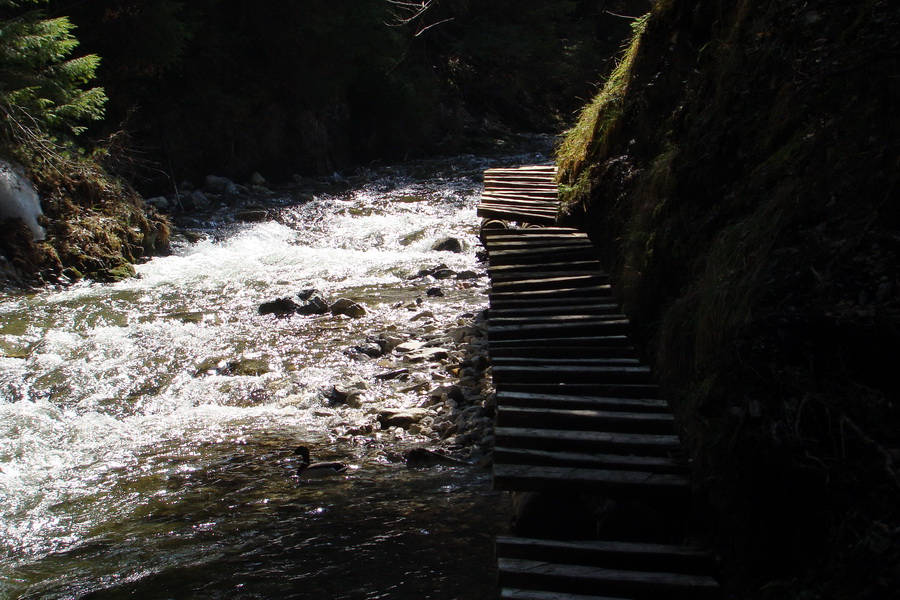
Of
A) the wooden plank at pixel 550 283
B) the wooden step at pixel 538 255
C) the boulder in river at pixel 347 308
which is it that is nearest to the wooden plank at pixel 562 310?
the wooden plank at pixel 550 283

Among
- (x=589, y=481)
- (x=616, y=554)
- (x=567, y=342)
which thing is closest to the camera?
(x=616, y=554)

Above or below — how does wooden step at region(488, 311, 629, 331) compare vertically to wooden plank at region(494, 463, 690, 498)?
below

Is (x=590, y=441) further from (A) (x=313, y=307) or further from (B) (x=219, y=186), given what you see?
(B) (x=219, y=186)

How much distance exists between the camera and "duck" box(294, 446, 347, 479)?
5.35m

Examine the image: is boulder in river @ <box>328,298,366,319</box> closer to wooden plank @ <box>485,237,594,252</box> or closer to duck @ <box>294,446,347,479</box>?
wooden plank @ <box>485,237,594,252</box>

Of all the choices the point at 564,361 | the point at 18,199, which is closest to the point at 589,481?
the point at 564,361

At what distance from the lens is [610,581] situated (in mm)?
2965

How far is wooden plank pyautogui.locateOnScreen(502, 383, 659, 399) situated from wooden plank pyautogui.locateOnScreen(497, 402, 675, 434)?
288 millimetres

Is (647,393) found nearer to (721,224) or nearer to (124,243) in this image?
(721,224)

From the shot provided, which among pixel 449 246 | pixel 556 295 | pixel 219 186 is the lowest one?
pixel 219 186

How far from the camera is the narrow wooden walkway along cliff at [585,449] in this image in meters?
3.02

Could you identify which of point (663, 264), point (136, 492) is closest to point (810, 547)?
point (663, 264)

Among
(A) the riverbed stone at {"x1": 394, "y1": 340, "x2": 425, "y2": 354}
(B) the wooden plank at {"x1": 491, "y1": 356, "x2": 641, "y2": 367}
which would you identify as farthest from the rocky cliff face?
(A) the riverbed stone at {"x1": 394, "y1": 340, "x2": 425, "y2": 354}

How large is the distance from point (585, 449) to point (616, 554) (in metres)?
0.68
